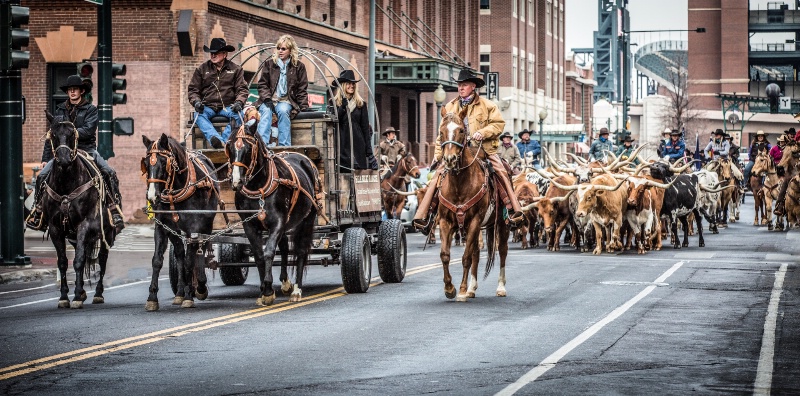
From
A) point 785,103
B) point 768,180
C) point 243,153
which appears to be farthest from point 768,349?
point 785,103

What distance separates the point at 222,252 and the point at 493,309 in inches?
180

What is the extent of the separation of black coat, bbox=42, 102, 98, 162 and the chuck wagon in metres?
1.25

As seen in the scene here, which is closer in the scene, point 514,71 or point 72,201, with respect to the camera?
point 72,201

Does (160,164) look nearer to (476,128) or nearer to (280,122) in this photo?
(280,122)

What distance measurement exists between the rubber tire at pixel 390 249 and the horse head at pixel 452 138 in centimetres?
257

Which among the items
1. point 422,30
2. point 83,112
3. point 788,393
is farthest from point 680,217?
point 422,30

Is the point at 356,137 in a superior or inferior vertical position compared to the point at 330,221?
superior

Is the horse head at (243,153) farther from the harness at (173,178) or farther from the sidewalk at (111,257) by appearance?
the sidewalk at (111,257)

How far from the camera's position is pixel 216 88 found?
57.4 ft

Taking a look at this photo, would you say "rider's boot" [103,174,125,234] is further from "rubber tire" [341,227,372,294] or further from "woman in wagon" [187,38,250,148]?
"rubber tire" [341,227,372,294]

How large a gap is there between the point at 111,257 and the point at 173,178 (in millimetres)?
10323

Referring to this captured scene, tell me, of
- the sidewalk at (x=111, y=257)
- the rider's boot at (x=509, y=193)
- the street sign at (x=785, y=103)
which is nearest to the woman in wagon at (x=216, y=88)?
the rider's boot at (x=509, y=193)

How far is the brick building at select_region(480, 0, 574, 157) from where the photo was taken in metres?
74.5

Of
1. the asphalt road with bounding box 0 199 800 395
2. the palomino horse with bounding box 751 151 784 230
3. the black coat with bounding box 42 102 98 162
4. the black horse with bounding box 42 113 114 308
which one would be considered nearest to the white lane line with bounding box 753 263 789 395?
the asphalt road with bounding box 0 199 800 395
